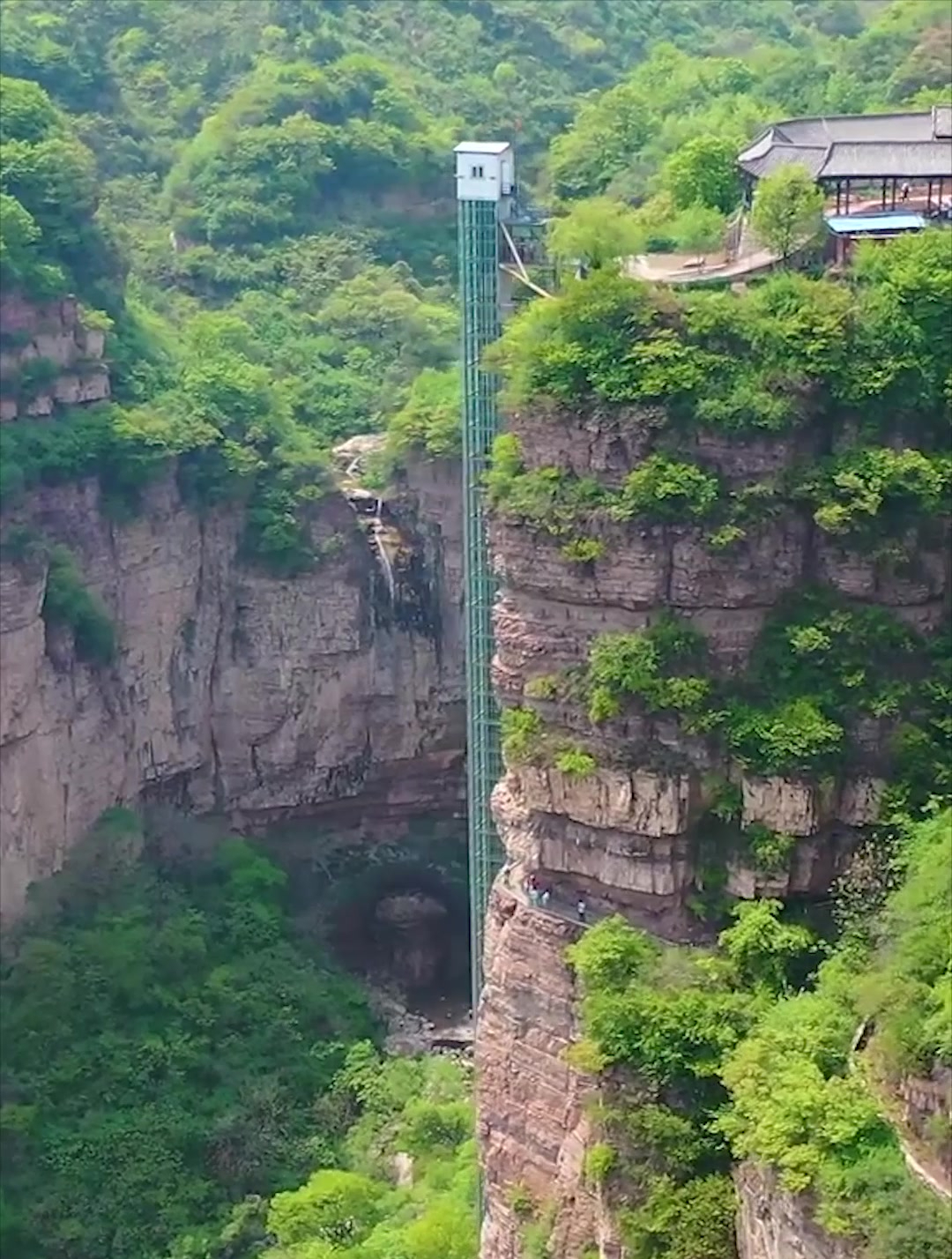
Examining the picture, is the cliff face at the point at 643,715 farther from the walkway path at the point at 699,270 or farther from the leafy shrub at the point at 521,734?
the walkway path at the point at 699,270

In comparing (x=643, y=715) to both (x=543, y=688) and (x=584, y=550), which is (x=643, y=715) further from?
(x=584, y=550)

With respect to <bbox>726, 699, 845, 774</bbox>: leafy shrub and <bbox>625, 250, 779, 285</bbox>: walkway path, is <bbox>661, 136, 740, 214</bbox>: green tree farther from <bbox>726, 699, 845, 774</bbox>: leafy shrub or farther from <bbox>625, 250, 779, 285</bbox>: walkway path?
<bbox>726, 699, 845, 774</bbox>: leafy shrub

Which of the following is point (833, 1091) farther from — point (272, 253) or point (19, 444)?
point (272, 253)

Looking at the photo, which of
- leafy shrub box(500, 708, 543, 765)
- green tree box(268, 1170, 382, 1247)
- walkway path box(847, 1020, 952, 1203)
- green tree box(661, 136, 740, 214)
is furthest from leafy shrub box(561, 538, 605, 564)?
green tree box(268, 1170, 382, 1247)

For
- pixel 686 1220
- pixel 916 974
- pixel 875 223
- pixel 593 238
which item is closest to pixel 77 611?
pixel 593 238

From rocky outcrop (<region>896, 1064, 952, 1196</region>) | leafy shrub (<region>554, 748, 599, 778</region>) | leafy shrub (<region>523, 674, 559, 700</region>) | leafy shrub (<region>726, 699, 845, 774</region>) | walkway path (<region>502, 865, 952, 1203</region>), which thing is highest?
leafy shrub (<region>523, 674, 559, 700</region>)

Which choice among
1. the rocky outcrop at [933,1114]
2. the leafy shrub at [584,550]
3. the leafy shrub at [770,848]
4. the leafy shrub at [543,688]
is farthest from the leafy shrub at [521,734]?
the rocky outcrop at [933,1114]
